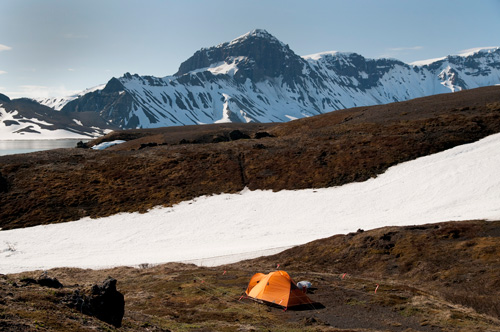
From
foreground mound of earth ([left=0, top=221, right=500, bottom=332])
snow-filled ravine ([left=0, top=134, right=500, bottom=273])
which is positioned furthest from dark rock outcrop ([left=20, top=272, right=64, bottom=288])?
snow-filled ravine ([left=0, top=134, right=500, bottom=273])

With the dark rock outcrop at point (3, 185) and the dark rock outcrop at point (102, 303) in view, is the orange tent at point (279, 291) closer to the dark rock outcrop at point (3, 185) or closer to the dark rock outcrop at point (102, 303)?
the dark rock outcrop at point (102, 303)

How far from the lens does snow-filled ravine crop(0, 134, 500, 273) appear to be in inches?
1646

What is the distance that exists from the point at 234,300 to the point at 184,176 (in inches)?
1723

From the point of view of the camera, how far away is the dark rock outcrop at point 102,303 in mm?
15391

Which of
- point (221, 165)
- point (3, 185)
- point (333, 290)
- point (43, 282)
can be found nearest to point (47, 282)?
point (43, 282)

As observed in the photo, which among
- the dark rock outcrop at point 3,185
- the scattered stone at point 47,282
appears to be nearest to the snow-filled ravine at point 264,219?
the dark rock outcrop at point 3,185

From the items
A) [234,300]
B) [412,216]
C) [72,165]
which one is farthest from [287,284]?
[72,165]

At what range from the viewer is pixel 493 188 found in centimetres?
4550

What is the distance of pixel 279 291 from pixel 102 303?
11.8 metres

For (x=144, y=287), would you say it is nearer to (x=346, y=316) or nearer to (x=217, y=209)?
(x=346, y=316)

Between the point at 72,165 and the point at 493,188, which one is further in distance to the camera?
the point at 72,165

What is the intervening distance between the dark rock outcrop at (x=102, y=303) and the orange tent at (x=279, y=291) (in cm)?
1076

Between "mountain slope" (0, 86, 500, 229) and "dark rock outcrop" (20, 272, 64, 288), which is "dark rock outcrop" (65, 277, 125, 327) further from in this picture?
"mountain slope" (0, 86, 500, 229)

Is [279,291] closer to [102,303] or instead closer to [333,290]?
[333,290]
